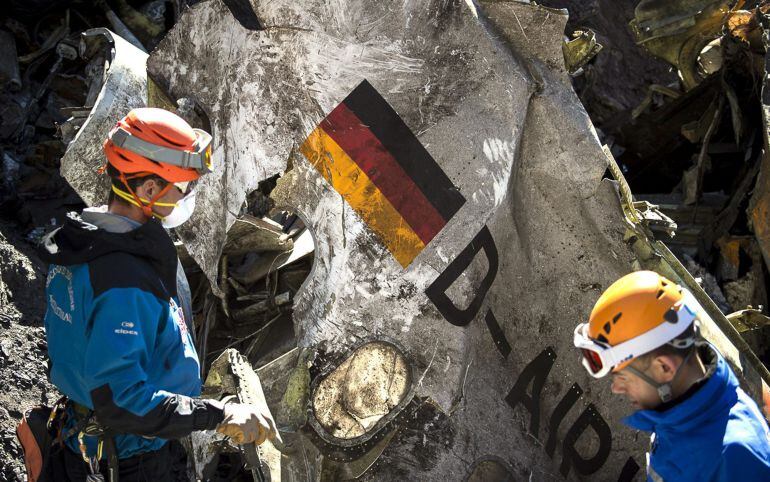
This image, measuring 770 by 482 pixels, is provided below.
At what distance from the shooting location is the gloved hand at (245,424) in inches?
101

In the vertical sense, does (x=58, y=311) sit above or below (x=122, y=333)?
above

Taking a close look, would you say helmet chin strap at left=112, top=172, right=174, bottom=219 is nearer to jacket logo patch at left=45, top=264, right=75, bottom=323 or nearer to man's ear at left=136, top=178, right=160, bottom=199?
man's ear at left=136, top=178, right=160, bottom=199

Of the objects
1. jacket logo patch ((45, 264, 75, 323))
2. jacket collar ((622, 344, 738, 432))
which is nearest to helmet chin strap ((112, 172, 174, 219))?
jacket logo patch ((45, 264, 75, 323))

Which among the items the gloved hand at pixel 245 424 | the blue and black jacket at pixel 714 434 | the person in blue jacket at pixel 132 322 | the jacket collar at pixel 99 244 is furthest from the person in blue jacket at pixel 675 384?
the jacket collar at pixel 99 244

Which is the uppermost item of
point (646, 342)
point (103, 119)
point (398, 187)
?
point (103, 119)

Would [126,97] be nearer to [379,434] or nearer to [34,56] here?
[379,434]

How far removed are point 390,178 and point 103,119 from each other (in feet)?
4.86

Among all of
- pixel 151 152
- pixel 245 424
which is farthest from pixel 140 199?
pixel 245 424

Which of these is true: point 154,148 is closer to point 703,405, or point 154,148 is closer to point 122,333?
point 122,333

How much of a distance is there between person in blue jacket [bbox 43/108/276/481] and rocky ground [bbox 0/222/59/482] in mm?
1470

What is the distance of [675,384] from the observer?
2.29 metres

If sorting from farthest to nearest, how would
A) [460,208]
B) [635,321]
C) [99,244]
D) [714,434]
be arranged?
[460,208]
[99,244]
[635,321]
[714,434]

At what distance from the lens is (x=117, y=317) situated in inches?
91.4

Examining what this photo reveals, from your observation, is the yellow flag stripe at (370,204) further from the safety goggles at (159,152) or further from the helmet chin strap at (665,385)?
the helmet chin strap at (665,385)
